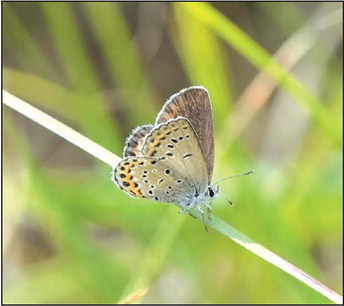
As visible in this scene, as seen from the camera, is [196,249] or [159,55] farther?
[159,55]

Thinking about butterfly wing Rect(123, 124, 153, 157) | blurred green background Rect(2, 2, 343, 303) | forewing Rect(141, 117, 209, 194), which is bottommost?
butterfly wing Rect(123, 124, 153, 157)

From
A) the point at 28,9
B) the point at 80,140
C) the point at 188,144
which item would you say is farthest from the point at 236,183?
the point at 28,9

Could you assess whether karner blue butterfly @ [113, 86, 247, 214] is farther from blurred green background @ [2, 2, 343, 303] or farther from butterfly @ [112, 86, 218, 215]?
blurred green background @ [2, 2, 343, 303]

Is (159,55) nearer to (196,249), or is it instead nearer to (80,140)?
(196,249)

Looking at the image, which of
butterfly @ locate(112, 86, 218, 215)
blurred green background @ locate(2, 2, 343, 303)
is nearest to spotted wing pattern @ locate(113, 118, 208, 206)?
butterfly @ locate(112, 86, 218, 215)

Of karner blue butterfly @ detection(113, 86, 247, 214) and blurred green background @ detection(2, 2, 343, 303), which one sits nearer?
karner blue butterfly @ detection(113, 86, 247, 214)

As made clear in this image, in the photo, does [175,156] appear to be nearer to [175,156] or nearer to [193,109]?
[175,156]
